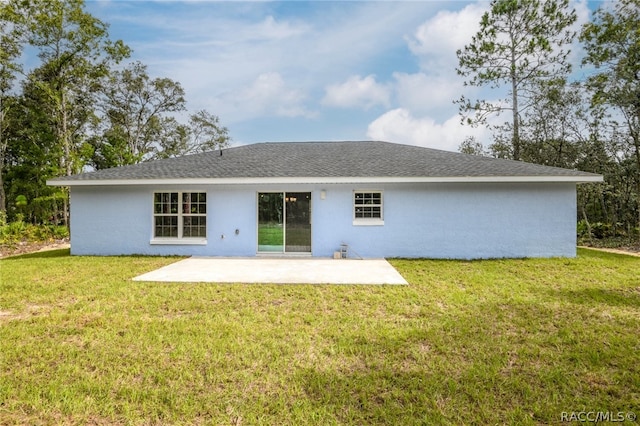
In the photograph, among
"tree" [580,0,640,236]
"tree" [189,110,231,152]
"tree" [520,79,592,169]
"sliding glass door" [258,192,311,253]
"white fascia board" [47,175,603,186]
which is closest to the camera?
"white fascia board" [47,175,603,186]

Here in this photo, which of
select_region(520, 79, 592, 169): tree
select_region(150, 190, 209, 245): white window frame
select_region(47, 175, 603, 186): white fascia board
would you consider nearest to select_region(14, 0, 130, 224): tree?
select_region(47, 175, 603, 186): white fascia board

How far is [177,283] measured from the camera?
22.2 ft

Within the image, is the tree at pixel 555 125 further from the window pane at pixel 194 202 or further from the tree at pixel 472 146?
the window pane at pixel 194 202

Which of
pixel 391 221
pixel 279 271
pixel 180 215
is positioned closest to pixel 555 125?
pixel 391 221

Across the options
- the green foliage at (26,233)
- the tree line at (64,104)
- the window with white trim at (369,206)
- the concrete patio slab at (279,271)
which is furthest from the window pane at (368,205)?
the tree line at (64,104)

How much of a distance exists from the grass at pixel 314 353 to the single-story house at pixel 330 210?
3.67 m

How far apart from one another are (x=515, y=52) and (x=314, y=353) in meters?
21.4

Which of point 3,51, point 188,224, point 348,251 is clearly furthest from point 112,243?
point 3,51

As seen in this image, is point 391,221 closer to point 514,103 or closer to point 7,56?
point 514,103

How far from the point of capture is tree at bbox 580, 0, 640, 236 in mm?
13516

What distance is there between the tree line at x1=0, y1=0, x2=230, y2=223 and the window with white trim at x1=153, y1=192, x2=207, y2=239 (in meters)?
10.9

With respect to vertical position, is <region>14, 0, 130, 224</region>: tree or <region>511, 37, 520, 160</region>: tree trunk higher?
<region>14, 0, 130, 224</region>: tree

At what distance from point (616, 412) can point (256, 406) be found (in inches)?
123

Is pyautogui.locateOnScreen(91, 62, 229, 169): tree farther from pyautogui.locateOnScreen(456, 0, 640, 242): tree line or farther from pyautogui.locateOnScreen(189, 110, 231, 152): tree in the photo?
pyautogui.locateOnScreen(456, 0, 640, 242): tree line
